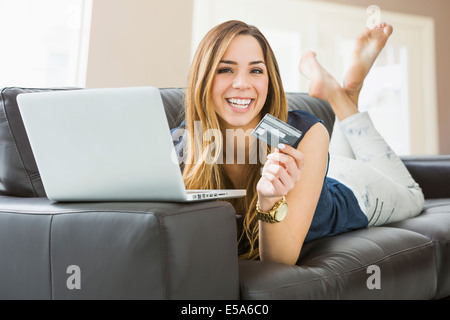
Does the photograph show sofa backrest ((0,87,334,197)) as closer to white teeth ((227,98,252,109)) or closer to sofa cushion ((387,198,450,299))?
white teeth ((227,98,252,109))

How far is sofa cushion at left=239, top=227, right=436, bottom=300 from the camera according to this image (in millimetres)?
800

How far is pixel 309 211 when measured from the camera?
100cm

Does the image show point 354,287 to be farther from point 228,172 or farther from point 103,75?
point 103,75

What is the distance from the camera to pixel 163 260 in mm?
675

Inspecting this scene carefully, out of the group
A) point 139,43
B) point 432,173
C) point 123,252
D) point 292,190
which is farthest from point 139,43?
point 123,252

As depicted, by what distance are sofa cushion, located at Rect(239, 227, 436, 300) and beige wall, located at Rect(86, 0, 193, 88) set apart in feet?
7.95

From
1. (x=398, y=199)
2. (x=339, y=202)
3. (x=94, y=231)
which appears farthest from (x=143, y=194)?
(x=398, y=199)

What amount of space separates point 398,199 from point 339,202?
0.34 m

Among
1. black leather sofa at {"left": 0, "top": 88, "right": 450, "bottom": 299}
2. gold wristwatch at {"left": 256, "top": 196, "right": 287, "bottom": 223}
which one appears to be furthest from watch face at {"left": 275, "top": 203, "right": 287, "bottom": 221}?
black leather sofa at {"left": 0, "top": 88, "right": 450, "bottom": 299}

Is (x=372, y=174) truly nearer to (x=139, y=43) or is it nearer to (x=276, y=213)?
(x=276, y=213)

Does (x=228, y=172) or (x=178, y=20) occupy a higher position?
(x=178, y=20)

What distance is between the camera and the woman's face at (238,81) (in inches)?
45.0
